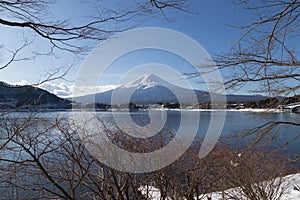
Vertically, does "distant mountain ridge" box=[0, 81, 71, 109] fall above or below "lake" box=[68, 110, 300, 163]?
above

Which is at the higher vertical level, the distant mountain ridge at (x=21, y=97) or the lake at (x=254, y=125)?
the distant mountain ridge at (x=21, y=97)

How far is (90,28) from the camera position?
2.31m

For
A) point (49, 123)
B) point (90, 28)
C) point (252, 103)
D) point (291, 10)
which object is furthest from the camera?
point (252, 103)

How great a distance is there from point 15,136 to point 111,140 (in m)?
2.20

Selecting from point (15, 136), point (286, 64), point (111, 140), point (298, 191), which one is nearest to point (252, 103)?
point (286, 64)

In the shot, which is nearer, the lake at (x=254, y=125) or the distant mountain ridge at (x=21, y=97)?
the distant mountain ridge at (x=21, y=97)

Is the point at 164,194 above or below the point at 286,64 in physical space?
below

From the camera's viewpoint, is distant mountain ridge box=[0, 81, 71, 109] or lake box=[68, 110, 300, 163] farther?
lake box=[68, 110, 300, 163]

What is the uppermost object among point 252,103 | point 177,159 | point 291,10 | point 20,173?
point 291,10

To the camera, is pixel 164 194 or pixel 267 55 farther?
pixel 164 194

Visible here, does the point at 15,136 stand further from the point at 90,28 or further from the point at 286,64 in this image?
the point at 286,64

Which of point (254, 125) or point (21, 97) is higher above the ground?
point (21, 97)

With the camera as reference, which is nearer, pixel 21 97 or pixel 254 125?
pixel 21 97

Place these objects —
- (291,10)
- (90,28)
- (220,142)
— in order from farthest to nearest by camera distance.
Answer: (220,142)
(90,28)
(291,10)
